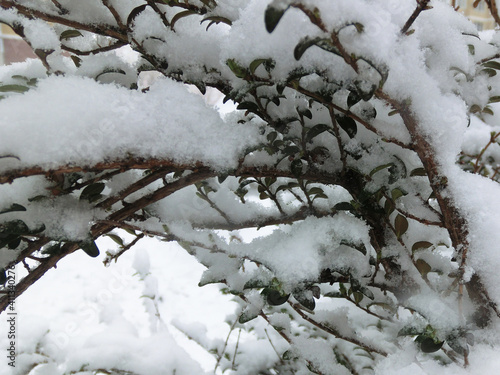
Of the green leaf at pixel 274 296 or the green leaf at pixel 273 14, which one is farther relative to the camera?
the green leaf at pixel 274 296

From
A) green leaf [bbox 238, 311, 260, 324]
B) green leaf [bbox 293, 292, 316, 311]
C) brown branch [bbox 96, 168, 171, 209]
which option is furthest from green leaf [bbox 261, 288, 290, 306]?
brown branch [bbox 96, 168, 171, 209]

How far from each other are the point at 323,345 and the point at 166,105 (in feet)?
2.19

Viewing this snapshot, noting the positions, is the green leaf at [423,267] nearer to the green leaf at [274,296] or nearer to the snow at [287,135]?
the snow at [287,135]

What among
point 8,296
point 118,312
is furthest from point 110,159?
point 118,312

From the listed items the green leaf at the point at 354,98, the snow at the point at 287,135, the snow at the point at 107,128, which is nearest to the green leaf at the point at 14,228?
the snow at the point at 287,135

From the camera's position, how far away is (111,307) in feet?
5.47

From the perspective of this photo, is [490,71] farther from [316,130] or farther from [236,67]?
[236,67]

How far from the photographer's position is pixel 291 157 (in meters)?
0.65

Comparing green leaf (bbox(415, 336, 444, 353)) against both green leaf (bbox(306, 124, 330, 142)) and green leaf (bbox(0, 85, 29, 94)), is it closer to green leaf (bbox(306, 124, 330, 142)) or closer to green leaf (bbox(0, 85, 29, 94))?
green leaf (bbox(306, 124, 330, 142))

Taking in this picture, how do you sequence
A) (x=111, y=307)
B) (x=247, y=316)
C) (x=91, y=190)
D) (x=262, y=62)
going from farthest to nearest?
(x=111, y=307) → (x=247, y=316) → (x=91, y=190) → (x=262, y=62)

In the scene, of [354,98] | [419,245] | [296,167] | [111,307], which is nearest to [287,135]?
[296,167]

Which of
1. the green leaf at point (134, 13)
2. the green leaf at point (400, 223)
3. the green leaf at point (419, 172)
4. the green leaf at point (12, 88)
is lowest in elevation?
the green leaf at point (400, 223)

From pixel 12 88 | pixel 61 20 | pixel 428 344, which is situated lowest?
pixel 428 344

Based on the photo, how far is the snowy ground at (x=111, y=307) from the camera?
1.24 m
